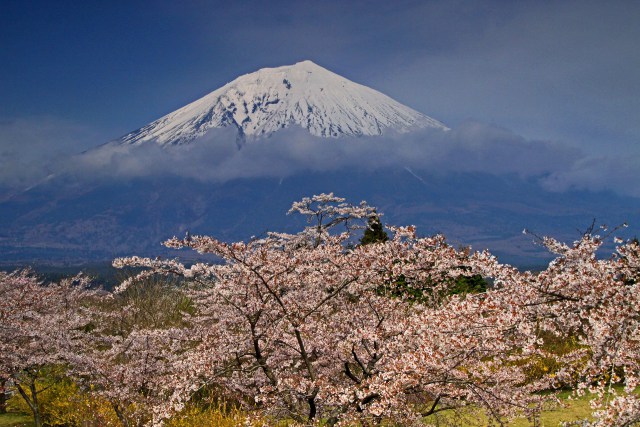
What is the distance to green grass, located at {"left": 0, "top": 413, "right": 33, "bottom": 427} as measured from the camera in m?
13.6

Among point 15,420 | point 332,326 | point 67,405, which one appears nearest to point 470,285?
point 332,326

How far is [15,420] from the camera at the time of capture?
14133 mm

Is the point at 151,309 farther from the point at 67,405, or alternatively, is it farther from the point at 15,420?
the point at 67,405

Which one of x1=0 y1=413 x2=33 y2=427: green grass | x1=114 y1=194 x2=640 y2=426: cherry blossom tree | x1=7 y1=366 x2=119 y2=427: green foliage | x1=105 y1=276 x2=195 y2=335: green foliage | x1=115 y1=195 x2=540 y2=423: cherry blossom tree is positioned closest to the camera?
x1=114 y1=194 x2=640 y2=426: cherry blossom tree

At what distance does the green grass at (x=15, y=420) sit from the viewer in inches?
536

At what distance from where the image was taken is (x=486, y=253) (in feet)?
19.3

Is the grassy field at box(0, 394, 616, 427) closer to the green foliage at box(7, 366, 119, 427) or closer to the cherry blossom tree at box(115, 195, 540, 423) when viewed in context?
the cherry blossom tree at box(115, 195, 540, 423)

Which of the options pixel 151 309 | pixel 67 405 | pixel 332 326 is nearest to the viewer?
pixel 332 326

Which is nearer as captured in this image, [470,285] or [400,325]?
[400,325]

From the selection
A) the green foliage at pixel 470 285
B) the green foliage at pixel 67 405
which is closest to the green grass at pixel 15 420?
the green foliage at pixel 67 405

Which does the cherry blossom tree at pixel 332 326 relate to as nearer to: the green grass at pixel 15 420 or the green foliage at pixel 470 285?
the green grass at pixel 15 420

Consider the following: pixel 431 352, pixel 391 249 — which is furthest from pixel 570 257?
pixel 391 249

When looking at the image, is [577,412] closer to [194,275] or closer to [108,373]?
[194,275]

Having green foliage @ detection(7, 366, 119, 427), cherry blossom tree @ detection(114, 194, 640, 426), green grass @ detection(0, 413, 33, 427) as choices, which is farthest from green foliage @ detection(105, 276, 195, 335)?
cherry blossom tree @ detection(114, 194, 640, 426)
